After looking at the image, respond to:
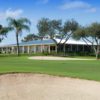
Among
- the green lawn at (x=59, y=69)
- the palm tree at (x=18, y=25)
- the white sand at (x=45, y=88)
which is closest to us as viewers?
the white sand at (x=45, y=88)

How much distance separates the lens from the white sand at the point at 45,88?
16.1 m

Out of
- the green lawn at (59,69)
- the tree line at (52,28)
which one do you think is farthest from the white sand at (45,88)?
the tree line at (52,28)

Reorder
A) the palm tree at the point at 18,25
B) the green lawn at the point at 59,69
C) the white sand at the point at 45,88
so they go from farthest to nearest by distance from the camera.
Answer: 1. the palm tree at the point at 18,25
2. the green lawn at the point at 59,69
3. the white sand at the point at 45,88

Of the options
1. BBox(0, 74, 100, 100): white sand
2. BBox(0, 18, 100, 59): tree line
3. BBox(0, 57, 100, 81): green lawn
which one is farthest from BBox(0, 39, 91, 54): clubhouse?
BBox(0, 74, 100, 100): white sand

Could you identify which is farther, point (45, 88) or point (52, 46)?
point (52, 46)

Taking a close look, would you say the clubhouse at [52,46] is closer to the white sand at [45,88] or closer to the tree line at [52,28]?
the tree line at [52,28]

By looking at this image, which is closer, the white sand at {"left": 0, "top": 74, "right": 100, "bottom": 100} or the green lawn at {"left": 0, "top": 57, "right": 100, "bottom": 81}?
the white sand at {"left": 0, "top": 74, "right": 100, "bottom": 100}

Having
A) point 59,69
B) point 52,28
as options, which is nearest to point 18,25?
point 52,28

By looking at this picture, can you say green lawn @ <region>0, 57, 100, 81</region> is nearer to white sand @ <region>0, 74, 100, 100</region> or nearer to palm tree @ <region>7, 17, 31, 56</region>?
white sand @ <region>0, 74, 100, 100</region>

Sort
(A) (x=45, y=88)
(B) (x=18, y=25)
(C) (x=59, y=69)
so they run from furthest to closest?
(B) (x=18, y=25)
(C) (x=59, y=69)
(A) (x=45, y=88)

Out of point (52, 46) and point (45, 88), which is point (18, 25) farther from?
point (45, 88)

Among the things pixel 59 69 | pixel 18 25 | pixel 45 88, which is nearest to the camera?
pixel 45 88

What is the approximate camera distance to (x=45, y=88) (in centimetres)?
1755

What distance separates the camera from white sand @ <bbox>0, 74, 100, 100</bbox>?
635 inches
